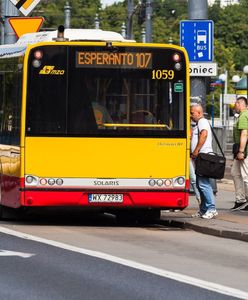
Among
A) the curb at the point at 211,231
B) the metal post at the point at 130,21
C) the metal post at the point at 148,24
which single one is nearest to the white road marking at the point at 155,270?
the curb at the point at 211,231

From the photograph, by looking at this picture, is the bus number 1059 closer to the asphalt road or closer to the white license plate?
the white license plate

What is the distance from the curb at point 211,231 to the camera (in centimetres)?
1683

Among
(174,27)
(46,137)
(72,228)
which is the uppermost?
(174,27)

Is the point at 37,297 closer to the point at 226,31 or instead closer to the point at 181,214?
the point at 181,214

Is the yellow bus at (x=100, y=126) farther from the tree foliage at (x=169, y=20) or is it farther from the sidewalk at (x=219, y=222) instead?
the tree foliage at (x=169, y=20)

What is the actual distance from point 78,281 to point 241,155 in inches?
363

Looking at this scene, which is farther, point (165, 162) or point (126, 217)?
point (126, 217)

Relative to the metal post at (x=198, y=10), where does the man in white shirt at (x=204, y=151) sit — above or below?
below

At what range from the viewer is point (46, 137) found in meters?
18.0

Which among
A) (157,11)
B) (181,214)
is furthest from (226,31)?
(181,214)

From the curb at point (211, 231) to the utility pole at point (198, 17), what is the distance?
4.83m

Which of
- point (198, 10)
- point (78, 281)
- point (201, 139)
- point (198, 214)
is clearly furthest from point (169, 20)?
point (78, 281)

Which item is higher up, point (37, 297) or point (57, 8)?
point (57, 8)

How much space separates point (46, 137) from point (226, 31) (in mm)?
136897
